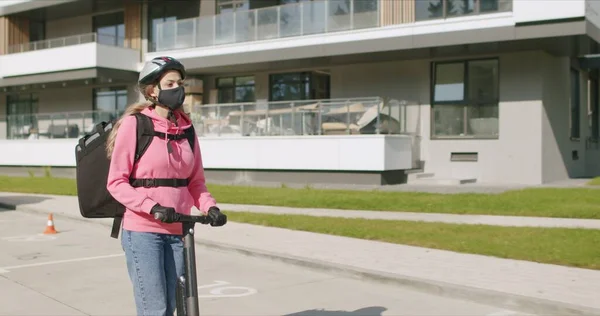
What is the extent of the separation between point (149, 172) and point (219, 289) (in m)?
3.82

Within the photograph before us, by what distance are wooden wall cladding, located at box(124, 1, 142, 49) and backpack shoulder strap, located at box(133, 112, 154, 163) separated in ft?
95.3

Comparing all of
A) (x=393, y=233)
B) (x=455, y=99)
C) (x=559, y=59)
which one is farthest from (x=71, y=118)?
(x=393, y=233)

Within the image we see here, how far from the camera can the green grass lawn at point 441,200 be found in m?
14.0

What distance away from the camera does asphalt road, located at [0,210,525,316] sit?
259 inches

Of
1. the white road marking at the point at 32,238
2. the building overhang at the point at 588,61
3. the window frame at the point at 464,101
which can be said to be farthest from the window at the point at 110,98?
the white road marking at the point at 32,238

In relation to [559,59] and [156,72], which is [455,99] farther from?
[156,72]

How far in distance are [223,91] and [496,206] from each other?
16843 mm

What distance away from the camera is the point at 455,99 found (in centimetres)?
2248

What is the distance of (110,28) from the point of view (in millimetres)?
34219

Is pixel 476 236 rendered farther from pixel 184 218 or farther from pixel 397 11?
pixel 397 11

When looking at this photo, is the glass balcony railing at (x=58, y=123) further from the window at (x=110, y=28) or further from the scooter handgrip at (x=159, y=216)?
the scooter handgrip at (x=159, y=216)

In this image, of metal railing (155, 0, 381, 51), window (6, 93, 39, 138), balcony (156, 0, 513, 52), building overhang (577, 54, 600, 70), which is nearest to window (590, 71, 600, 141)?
building overhang (577, 54, 600, 70)

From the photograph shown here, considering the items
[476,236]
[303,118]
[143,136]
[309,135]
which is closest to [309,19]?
[303,118]

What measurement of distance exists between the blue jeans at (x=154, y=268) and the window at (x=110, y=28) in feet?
98.9
